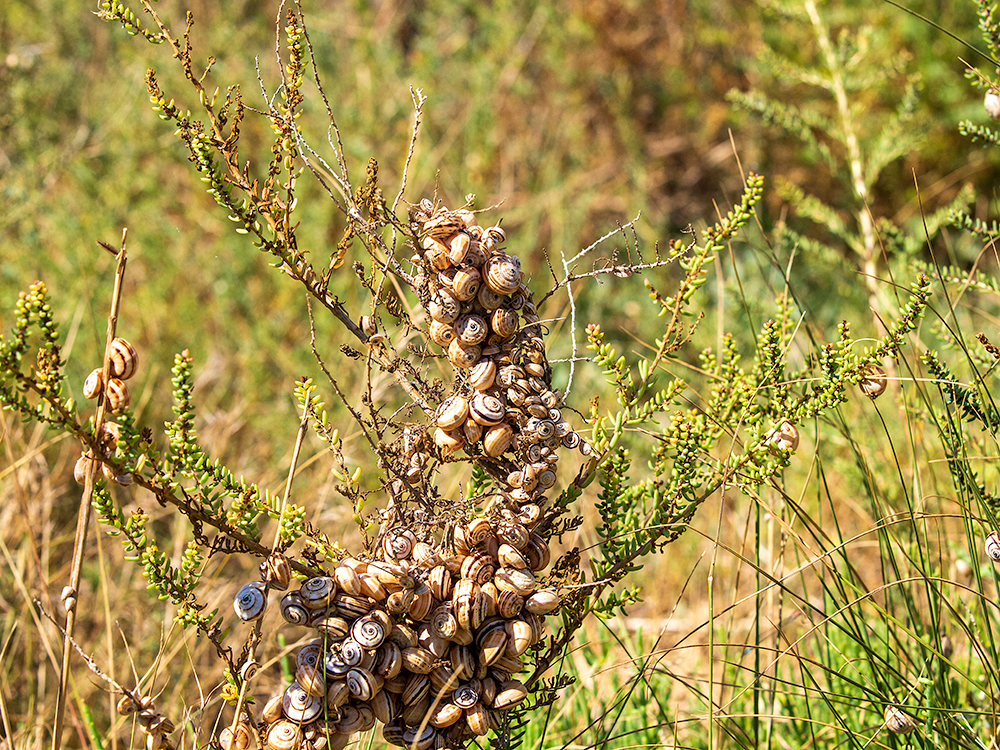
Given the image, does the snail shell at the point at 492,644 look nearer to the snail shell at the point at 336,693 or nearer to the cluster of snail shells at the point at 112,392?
the snail shell at the point at 336,693

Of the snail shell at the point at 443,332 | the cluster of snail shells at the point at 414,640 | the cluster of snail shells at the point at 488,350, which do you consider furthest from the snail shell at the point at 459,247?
the cluster of snail shells at the point at 414,640

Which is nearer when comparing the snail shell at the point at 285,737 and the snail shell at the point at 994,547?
the snail shell at the point at 285,737

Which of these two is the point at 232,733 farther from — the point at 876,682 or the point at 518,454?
the point at 876,682

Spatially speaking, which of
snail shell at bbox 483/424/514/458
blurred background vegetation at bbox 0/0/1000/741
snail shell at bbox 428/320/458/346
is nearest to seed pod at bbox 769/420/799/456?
snail shell at bbox 483/424/514/458

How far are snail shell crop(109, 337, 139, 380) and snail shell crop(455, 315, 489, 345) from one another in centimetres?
44

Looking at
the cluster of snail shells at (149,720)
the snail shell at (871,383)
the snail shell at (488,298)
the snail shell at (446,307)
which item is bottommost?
the cluster of snail shells at (149,720)

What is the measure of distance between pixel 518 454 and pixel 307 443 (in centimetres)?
261

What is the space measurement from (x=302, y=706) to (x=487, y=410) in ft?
1.53

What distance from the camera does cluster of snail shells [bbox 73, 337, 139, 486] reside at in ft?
3.59

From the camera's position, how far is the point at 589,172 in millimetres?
5562

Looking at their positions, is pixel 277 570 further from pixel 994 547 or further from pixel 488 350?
pixel 994 547

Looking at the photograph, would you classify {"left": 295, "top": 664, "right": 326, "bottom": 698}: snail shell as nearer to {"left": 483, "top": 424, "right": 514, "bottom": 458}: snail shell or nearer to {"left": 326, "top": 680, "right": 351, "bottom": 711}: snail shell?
Result: {"left": 326, "top": 680, "right": 351, "bottom": 711}: snail shell

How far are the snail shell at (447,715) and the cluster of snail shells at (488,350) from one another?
0.30 meters

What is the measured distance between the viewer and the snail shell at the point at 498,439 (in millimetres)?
1198
